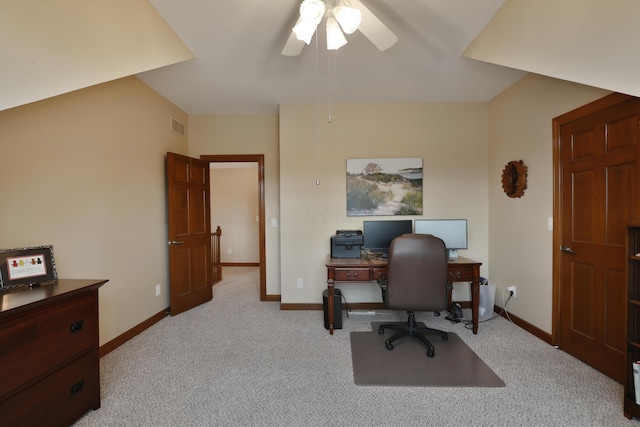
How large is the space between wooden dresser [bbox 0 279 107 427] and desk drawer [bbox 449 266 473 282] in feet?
9.65

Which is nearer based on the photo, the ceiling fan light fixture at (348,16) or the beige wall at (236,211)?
the ceiling fan light fixture at (348,16)

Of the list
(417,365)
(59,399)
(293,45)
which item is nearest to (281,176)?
(293,45)

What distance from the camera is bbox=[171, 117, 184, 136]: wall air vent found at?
3.42 m

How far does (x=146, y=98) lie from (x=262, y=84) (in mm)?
1277

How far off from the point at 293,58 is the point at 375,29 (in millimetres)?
1007

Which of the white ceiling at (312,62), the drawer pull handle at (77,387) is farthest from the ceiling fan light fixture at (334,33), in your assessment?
the drawer pull handle at (77,387)

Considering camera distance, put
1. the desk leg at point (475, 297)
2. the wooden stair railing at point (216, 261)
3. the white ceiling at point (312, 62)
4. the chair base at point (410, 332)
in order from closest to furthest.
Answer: the white ceiling at point (312, 62)
the chair base at point (410, 332)
the desk leg at point (475, 297)
the wooden stair railing at point (216, 261)

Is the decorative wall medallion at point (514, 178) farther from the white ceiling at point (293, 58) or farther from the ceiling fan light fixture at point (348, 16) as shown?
the ceiling fan light fixture at point (348, 16)

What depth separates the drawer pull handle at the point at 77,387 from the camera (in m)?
1.54

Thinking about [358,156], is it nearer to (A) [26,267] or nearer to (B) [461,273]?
(B) [461,273]

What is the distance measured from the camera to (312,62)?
2504 mm

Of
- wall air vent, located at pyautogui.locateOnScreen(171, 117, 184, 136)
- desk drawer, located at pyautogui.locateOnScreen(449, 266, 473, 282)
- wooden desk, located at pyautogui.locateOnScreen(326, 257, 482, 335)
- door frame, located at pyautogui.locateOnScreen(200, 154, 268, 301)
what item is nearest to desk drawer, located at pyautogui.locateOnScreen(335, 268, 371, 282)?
wooden desk, located at pyautogui.locateOnScreen(326, 257, 482, 335)

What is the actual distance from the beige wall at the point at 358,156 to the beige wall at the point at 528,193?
0.24m

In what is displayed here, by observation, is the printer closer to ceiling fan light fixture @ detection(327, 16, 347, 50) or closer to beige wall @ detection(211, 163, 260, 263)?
ceiling fan light fixture @ detection(327, 16, 347, 50)
